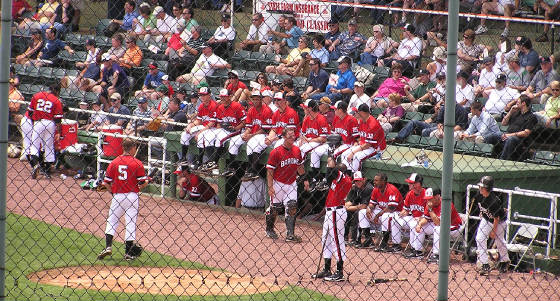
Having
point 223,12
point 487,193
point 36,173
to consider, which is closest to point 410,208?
point 487,193

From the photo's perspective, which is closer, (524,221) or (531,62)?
(524,221)

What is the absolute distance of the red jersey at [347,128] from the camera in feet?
42.4

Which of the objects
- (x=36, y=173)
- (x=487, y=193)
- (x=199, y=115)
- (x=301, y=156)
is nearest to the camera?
(x=487, y=193)

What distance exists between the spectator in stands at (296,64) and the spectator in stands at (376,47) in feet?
2.99

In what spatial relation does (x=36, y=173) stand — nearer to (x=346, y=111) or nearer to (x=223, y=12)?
(x=223, y=12)

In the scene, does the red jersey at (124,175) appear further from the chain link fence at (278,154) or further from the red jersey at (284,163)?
the red jersey at (284,163)

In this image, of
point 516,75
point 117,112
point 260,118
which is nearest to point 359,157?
point 260,118

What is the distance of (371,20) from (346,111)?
414cm

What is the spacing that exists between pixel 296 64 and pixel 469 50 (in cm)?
269

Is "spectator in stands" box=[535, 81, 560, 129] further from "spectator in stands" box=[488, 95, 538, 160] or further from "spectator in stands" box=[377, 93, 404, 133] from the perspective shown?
"spectator in stands" box=[377, 93, 404, 133]

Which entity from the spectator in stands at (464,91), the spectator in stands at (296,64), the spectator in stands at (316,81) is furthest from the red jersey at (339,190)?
the spectator in stands at (296,64)

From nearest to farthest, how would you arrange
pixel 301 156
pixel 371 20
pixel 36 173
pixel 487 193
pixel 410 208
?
pixel 487 193 → pixel 410 208 → pixel 301 156 → pixel 36 173 → pixel 371 20

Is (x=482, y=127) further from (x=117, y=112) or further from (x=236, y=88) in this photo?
(x=117, y=112)

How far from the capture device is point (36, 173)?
50.0 ft
